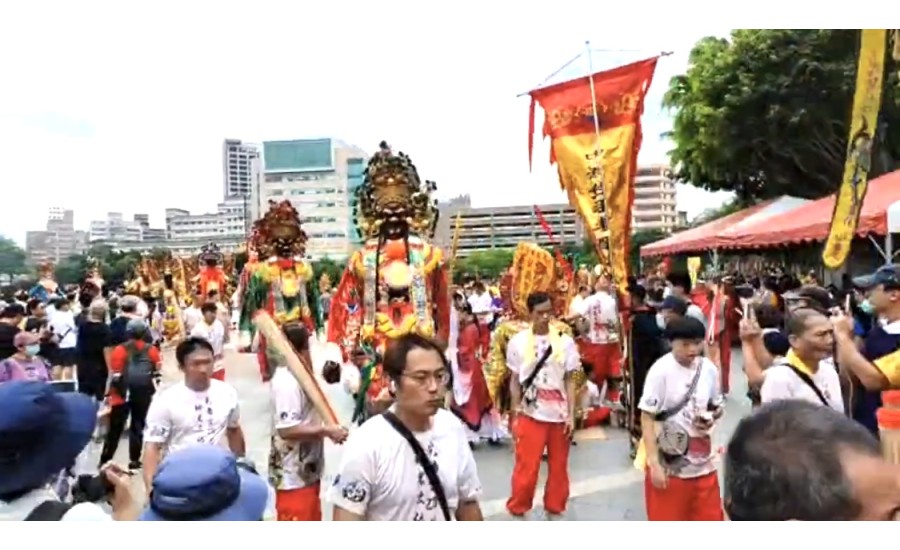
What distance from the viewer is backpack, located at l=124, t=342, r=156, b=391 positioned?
6.73 meters

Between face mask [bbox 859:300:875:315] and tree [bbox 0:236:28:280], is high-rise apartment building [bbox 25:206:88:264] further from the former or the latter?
face mask [bbox 859:300:875:315]

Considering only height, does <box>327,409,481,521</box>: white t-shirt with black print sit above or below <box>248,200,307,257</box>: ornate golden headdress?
below

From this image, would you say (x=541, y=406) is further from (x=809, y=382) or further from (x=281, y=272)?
(x=281, y=272)

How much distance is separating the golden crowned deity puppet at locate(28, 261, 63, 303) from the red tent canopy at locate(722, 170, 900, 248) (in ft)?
35.2

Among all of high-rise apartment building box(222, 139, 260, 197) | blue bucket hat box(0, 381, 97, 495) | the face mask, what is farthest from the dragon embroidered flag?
high-rise apartment building box(222, 139, 260, 197)

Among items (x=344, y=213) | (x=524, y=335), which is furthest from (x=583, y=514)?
(x=344, y=213)

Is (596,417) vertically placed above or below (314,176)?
below

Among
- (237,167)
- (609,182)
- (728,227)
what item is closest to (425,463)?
(609,182)

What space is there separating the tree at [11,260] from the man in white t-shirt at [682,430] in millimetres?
19062

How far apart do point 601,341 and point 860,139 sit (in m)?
4.58

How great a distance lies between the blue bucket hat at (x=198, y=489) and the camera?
1818 mm

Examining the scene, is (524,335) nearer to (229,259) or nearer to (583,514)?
(583,514)

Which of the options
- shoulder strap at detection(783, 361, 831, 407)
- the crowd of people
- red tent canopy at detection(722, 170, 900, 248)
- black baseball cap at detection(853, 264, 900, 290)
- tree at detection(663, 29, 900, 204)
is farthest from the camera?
tree at detection(663, 29, 900, 204)

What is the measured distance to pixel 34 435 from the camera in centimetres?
207
